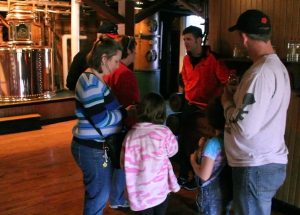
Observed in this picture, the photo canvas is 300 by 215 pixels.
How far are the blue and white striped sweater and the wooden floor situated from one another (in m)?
1.14

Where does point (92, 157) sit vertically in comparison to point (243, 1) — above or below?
below

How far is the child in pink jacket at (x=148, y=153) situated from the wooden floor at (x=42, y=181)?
3.08ft

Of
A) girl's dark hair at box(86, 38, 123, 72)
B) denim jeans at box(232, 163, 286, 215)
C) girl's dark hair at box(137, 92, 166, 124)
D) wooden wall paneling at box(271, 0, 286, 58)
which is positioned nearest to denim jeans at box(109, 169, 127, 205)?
girl's dark hair at box(137, 92, 166, 124)

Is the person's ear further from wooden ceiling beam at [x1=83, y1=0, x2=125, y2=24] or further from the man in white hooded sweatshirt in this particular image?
wooden ceiling beam at [x1=83, y1=0, x2=125, y2=24]

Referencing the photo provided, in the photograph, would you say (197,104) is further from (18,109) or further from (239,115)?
(18,109)

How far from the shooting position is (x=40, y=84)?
6.43 metres

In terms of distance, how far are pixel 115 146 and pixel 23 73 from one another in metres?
4.75

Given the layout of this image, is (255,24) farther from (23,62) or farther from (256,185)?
(23,62)

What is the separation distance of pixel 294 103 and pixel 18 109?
4743 millimetres

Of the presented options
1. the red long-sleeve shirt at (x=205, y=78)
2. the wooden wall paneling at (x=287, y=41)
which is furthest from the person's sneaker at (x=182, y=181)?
the wooden wall paneling at (x=287, y=41)

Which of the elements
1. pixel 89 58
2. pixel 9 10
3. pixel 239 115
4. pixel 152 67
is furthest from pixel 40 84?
pixel 239 115

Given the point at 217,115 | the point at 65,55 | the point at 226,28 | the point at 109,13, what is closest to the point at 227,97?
Result: the point at 217,115

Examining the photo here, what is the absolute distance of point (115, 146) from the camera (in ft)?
6.58

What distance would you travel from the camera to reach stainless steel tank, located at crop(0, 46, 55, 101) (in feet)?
19.9
